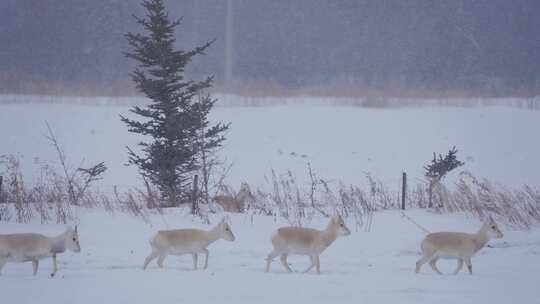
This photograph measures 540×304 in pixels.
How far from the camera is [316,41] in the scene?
62.0 metres

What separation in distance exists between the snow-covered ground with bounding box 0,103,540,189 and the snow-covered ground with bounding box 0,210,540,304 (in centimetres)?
1710

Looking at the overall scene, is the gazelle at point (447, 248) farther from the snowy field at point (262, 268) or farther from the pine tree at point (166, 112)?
the pine tree at point (166, 112)

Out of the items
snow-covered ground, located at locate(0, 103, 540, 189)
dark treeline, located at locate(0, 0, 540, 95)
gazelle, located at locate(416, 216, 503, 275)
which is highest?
dark treeline, located at locate(0, 0, 540, 95)

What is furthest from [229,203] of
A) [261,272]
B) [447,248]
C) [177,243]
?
[447,248]

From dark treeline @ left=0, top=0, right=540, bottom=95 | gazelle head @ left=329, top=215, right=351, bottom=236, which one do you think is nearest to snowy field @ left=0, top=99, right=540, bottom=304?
gazelle head @ left=329, top=215, right=351, bottom=236

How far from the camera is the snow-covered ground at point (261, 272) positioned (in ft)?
31.1

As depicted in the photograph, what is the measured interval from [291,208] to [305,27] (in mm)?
45941

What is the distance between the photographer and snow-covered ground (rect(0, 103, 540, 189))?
38.0 metres

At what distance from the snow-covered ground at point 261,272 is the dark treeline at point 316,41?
44.0 metres

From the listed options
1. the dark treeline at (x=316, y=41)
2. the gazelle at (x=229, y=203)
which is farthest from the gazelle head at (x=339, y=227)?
the dark treeline at (x=316, y=41)

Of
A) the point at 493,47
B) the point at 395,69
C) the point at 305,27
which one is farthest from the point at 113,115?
the point at 493,47

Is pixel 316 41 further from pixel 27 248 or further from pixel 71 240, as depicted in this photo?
pixel 27 248

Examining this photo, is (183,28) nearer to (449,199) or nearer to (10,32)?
(10,32)

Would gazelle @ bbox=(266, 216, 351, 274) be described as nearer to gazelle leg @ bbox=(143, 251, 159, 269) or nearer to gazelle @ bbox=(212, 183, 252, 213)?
gazelle leg @ bbox=(143, 251, 159, 269)
